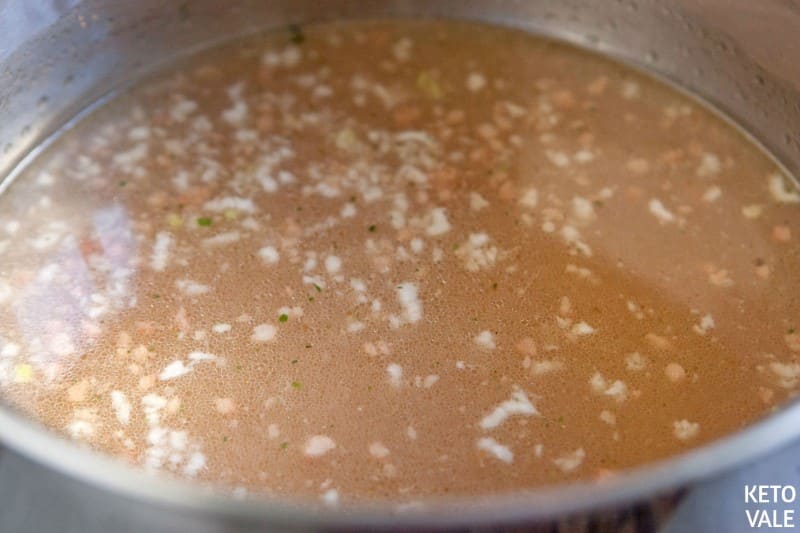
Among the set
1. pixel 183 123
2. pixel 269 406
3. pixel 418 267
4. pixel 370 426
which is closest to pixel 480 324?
pixel 418 267

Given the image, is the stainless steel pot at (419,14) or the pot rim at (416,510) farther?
the stainless steel pot at (419,14)

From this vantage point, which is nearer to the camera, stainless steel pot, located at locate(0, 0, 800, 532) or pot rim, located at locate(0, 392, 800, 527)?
pot rim, located at locate(0, 392, 800, 527)

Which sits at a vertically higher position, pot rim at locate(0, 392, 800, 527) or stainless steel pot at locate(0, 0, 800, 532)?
stainless steel pot at locate(0, 0, 800, 532)

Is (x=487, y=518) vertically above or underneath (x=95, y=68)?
underneath

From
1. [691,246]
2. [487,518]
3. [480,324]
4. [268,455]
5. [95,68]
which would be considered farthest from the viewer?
[95,68]

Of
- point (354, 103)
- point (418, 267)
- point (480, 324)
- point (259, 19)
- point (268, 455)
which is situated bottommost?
point (268, 455)

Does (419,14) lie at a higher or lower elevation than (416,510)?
higher

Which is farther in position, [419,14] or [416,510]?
[419,14]

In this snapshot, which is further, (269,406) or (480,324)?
(480,324)

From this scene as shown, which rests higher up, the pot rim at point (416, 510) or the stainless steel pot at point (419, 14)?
the stainless steel pot at point (419, 14)

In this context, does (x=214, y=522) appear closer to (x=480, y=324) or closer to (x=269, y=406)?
(x=269, y=406)

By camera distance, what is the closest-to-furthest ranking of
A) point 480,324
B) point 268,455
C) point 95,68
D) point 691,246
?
point 268,455 < point 480,324 < point 691,246 < point 95,68
